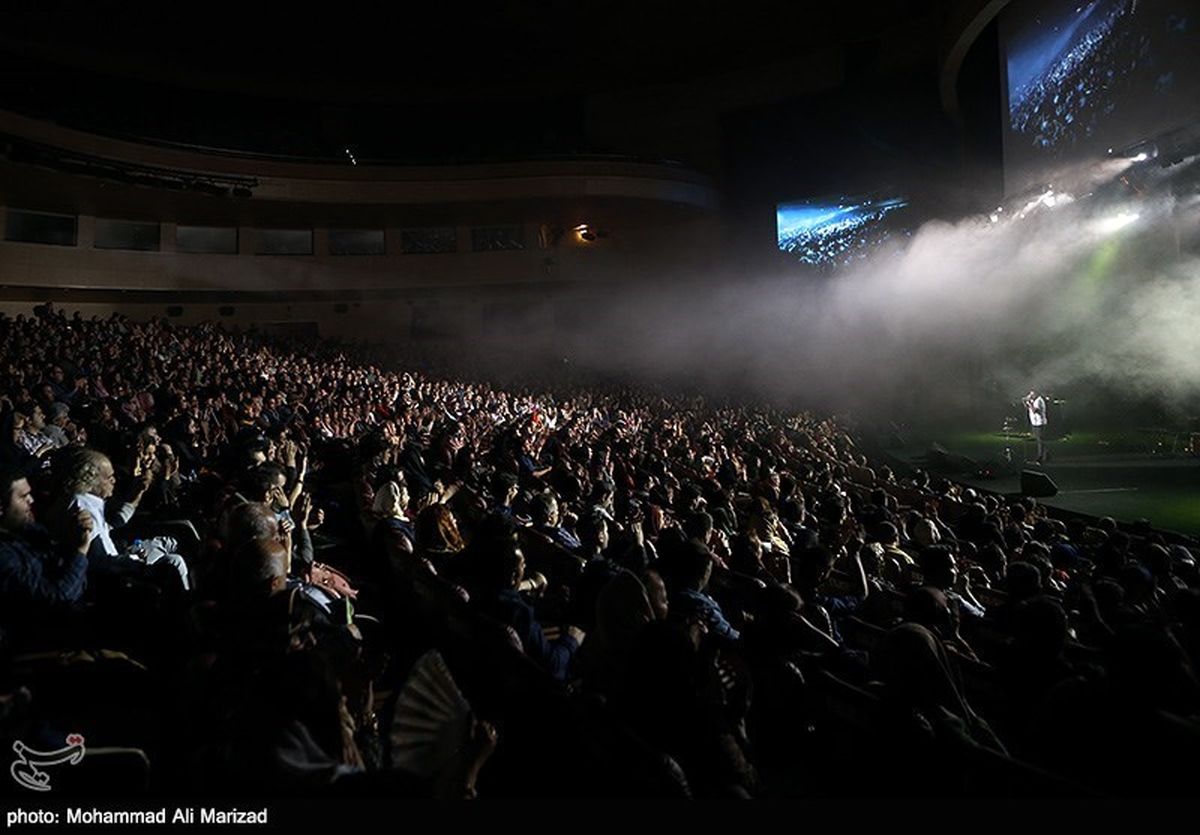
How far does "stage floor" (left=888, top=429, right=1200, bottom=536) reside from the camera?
31.4 ft

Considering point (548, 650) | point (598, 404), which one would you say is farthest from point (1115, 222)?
point (548, 650)

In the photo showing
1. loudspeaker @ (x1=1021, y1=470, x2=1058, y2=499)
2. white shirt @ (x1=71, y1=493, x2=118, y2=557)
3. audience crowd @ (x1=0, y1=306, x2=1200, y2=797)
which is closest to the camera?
audience crowd @ (x1=0, y1=306, x2=1200, y2=797)

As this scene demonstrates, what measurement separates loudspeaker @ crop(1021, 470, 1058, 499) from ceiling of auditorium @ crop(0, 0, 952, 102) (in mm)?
15974

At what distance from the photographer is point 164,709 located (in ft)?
7.20

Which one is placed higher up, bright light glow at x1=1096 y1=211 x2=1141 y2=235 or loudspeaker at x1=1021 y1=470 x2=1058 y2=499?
bright light glow at x1=1096 y1=211 x2=1141 y2=235

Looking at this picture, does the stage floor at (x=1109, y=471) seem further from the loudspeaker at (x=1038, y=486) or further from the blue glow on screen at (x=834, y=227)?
the blue glow on screen at (x=834, y=227)

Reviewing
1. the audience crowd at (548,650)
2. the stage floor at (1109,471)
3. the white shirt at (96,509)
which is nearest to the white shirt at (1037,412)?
the stage floor at (1109,471)

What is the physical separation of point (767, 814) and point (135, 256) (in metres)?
24.2

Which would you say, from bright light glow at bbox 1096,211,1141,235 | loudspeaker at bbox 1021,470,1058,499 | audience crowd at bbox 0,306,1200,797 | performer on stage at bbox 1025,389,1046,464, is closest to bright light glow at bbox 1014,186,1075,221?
bright light glow at bbox 1096,211,1141,235

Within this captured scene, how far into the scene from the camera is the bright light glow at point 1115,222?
12.7 meters

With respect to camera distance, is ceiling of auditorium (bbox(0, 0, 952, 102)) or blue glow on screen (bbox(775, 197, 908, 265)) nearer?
ceiling of auditorium (bbox(0, 0, 952, 102))

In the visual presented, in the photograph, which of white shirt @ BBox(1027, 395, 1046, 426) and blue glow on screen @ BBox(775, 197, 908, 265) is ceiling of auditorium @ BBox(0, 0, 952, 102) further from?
white shirt @ BBox(1027, 395, 1046, 426)

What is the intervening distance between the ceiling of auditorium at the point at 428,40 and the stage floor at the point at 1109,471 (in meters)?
12.8

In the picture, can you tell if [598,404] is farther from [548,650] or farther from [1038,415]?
[548,650]
